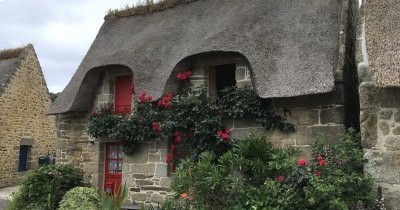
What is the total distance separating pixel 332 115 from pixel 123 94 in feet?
16.2

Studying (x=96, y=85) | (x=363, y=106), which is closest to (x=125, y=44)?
(x=96, y=85)

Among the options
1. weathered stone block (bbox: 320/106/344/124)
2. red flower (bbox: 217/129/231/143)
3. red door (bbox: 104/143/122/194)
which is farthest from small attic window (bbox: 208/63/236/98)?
red door (bbox: 104/143/122/194)

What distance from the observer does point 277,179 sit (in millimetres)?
6141

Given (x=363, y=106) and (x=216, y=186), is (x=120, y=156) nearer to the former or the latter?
(x=216, y=186)

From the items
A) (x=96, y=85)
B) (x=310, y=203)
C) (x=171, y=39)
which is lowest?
(x=310, y=203)

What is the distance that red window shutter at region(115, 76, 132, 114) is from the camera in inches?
377

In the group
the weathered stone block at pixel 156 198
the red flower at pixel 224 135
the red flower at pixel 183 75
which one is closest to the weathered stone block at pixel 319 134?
the red flower at pixel 224 135

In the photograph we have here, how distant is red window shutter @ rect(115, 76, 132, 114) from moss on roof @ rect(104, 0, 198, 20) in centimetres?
210

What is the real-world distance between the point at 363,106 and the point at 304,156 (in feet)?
4.78

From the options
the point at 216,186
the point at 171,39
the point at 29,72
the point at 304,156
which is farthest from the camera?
the point at 29,72

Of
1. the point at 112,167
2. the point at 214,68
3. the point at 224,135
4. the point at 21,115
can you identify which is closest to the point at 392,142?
the point at 224,135

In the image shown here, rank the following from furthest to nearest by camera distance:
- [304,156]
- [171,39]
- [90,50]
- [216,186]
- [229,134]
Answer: [90,50] → [171,39] → [229,134] → [304,156] → [216,186]

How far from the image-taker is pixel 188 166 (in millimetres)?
6957

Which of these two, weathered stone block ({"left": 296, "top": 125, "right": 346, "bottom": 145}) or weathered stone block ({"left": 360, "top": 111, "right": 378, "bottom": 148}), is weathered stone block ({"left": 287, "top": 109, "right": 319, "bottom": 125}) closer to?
weathered stone block ({"left": 296, "top": 125, "right": 346, "bottom": 145})
